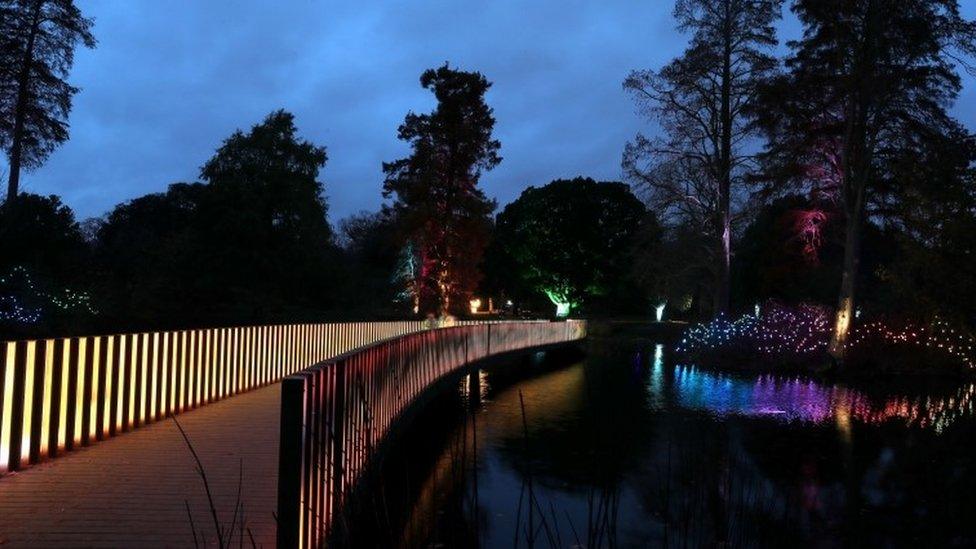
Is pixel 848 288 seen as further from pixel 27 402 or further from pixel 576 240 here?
pixel 576 240

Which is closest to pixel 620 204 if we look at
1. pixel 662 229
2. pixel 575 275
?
pixel 575 275

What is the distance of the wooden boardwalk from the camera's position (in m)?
4.93

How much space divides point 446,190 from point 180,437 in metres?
32.9

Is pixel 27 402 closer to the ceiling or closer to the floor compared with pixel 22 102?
closer to the floor

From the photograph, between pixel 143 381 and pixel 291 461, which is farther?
pixel 143 381

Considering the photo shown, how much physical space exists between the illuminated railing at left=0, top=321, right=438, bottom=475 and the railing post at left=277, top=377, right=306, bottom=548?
3038 mm

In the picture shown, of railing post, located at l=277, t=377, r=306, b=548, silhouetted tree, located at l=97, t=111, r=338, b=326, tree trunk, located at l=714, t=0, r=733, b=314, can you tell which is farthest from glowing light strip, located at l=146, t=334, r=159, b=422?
tree trunk, located at l=714, t=0, r=733, b=314

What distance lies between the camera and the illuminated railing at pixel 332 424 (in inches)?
178

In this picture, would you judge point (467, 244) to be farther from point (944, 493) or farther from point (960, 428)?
point (944, 493)

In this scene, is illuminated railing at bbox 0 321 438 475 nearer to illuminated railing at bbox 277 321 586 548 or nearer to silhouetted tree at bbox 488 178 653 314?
illuminated railing at bbox 277 321 586 548

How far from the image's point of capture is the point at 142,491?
591cm

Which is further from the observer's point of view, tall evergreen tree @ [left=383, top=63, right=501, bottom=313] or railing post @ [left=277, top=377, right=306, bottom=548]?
tall evergreen tree @ [left=383, top=63, right=501, bottom=313]

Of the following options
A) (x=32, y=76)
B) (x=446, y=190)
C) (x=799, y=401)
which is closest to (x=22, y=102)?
(x=32, y=76)

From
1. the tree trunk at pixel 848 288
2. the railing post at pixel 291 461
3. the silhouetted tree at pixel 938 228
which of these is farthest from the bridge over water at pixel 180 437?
the tree trunk at pixel 848 288
